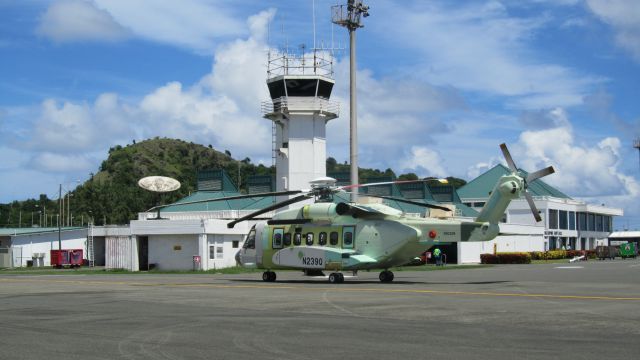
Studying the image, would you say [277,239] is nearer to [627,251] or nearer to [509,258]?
[509,258]

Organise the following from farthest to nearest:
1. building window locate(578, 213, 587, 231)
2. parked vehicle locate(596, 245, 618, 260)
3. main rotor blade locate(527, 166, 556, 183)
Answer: building window locate(578, 213, 587, 231) < parked vehicle locate(596, 245, 618, 260) < main rotor blade locate(527, 166, 556, 183)

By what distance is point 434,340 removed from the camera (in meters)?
12.9

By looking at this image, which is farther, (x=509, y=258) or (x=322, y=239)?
(x=509, y=258)

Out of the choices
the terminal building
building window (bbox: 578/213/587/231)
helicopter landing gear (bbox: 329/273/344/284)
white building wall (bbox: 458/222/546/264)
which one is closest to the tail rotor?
helicopter landing gear (bbox: 329/273/344/284)

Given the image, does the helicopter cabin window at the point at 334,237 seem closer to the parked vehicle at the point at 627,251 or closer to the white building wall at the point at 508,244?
the white building wall at the point at 508,244

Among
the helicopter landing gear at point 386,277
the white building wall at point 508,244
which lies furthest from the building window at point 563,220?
the helicopter landing gear at point 386,277

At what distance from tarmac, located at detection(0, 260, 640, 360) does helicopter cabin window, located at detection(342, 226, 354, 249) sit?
7.97 m

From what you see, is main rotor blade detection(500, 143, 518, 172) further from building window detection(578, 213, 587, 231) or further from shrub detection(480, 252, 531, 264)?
building window detection(578, 213, 587, 231)

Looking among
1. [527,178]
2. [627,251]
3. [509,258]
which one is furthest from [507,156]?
[627,251]

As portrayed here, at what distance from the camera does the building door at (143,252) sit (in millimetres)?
56875

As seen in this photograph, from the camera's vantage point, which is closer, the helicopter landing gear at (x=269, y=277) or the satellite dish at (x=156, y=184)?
the helicopter landing gear at (x=269, y=277)

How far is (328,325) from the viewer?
1537 cm

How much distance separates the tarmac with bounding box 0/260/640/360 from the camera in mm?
11758

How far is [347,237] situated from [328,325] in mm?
17827
